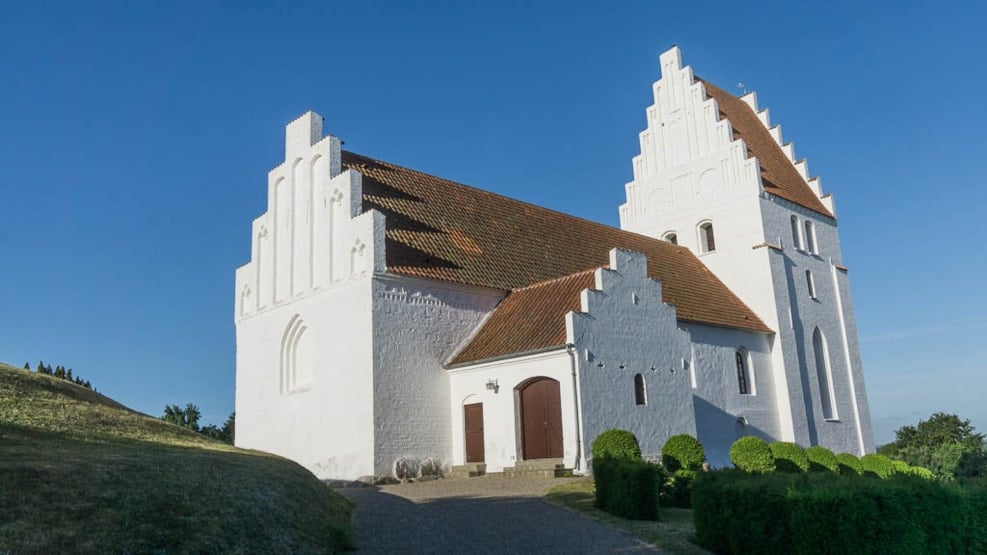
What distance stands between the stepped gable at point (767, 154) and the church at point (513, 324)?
45cm

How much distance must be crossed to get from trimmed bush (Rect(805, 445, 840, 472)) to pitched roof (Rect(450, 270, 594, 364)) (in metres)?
8.15

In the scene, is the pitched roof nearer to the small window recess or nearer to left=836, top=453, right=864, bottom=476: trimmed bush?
left=836, top=453, right=864, bottom=476: trimmed bush

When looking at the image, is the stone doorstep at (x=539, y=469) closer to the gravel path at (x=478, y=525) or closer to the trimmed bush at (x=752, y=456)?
the gravel path at (x=478, y=525)

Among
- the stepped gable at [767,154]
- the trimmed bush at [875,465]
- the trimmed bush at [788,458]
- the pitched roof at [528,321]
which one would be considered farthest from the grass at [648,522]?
the stepped gable at [767,154]

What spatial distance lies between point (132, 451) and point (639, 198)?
2653 centimetres

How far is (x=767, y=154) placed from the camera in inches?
1316

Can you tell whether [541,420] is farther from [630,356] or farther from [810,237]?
[810,237]

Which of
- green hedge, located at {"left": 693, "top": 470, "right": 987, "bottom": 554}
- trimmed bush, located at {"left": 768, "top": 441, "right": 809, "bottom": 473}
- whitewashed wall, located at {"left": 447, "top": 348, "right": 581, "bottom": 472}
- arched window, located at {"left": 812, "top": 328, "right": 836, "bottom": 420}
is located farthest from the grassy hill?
arched window, located at {"left": 812, "top": 328, "right": 836, "bottom": 420}

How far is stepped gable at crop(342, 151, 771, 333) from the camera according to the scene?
22.0 m

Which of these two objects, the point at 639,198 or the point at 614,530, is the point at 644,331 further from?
the point at 639,198

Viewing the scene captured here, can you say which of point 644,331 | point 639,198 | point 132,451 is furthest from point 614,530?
point 639,198

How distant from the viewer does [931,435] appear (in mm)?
35750

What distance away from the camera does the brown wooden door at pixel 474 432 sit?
797 inches

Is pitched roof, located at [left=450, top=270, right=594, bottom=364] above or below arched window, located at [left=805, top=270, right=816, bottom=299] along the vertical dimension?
below
